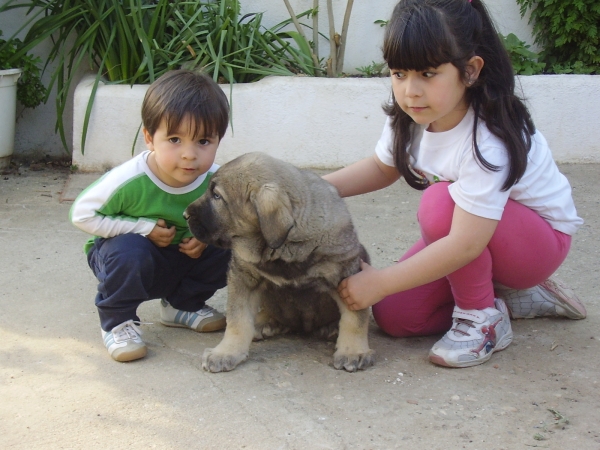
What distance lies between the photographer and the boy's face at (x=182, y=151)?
3.22 m

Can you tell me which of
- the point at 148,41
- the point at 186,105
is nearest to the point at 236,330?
the point at 186,105

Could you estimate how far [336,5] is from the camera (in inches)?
267

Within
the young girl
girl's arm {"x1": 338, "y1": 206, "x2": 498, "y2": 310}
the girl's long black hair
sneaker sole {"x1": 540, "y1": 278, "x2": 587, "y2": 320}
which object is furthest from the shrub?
girl's arm {"x1": 338, "y1": 206, "x2": 498, "y2": 310}

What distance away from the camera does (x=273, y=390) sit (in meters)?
2.95

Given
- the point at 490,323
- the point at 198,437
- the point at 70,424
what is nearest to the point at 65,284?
the point at 70,424

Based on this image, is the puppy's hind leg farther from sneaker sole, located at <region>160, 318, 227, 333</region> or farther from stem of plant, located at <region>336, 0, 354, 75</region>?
stem of plant, located at <region>336, 0, 354, 75</region>

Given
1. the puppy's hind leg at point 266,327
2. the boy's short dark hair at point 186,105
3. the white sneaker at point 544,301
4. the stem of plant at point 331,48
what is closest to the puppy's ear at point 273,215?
the boy's short dark hair at point 186,105

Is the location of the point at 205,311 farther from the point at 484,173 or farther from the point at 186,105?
the point at 484,173

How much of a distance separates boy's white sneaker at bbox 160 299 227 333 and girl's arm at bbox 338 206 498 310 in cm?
73

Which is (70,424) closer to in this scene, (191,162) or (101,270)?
(101,270)

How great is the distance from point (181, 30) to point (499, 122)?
12.5 ft

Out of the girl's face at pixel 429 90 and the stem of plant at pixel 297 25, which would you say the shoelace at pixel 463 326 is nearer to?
the girl's face at pixel 429 90

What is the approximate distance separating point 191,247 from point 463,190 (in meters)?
1.22

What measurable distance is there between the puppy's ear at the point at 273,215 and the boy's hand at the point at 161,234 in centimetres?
61
